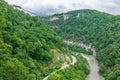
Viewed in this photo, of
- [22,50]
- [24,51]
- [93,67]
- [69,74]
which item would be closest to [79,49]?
[93,67]

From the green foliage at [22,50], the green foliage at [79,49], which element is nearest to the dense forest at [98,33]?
the green foliage at [79,49]

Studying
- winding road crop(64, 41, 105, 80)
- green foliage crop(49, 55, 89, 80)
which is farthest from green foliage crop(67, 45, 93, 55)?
green foliage crop(49, 55, 89, 80)

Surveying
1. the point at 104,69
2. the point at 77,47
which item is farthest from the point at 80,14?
the point at 104,69

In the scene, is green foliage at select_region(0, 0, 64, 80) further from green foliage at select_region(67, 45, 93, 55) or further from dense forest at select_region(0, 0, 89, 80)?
green foliage at select_region(67, 45, 93, 55)

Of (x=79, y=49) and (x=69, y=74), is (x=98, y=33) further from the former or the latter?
(x=69, y=74)

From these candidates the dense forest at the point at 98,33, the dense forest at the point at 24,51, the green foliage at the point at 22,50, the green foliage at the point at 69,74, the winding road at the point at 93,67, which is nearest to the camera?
the green foliage at the point at 22,50

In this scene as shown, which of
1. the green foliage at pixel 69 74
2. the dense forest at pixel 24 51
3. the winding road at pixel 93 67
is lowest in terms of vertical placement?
the winding road at pixel 93 67

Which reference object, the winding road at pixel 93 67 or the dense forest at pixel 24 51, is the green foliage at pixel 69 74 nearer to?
the dense forest at pixel 24 51

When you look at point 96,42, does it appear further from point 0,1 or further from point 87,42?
point 0,1
